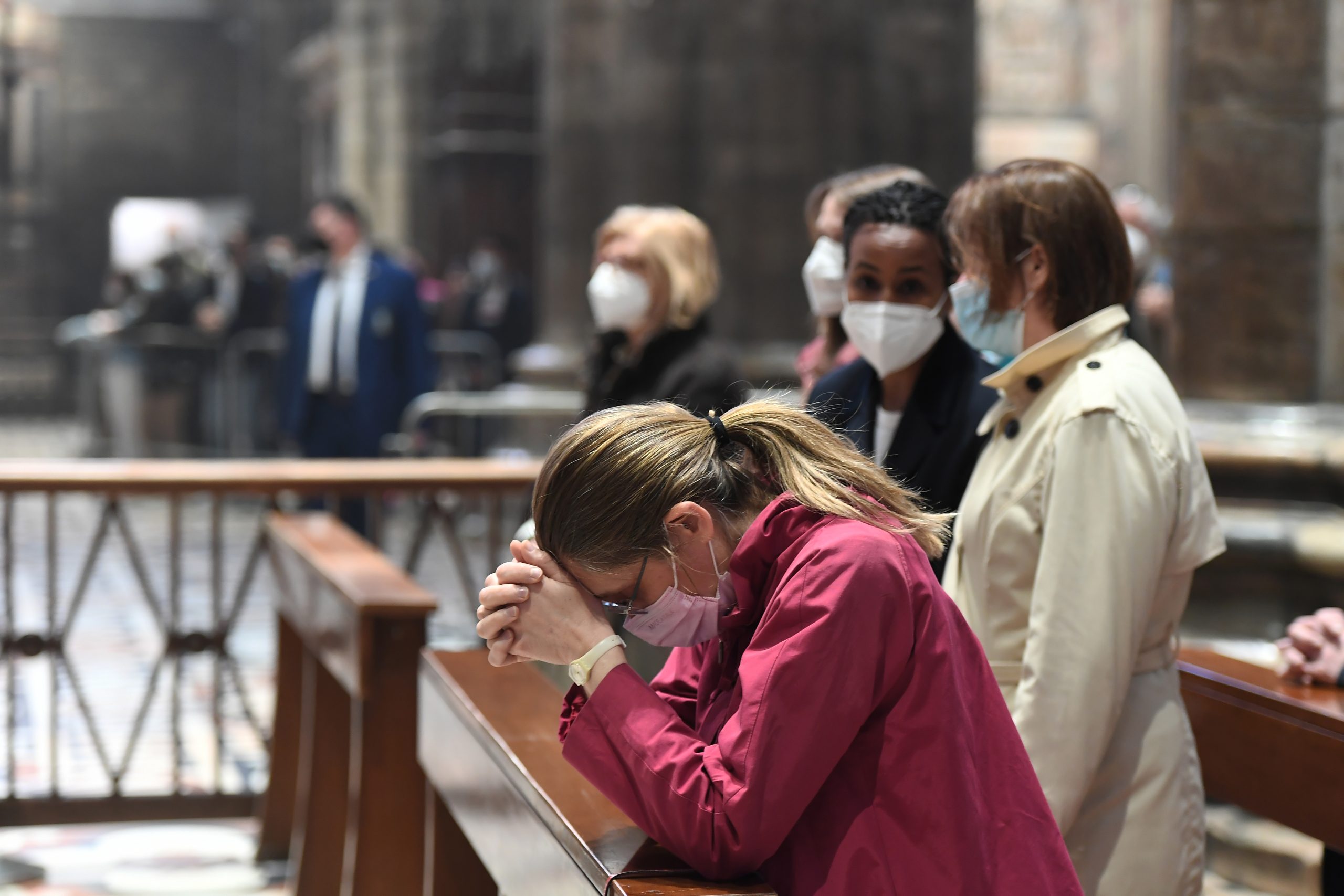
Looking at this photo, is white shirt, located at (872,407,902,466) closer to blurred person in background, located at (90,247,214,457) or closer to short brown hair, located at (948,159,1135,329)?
short brown hair, located at (948,159,1135,329)

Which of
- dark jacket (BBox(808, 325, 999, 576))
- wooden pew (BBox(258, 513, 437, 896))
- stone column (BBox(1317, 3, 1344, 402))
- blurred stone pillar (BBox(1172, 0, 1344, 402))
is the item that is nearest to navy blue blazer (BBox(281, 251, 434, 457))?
wooden pew (BBox(258, 513, 437, 896))

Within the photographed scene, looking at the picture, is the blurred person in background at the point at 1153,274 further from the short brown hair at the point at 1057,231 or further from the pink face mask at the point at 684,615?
the pink face mask at the point at 684,615

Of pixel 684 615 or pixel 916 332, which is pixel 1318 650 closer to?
pixel 916 332

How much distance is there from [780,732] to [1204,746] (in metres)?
1.65

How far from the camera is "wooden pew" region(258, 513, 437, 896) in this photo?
3.73 metres

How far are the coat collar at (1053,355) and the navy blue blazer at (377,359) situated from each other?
6.16 metres

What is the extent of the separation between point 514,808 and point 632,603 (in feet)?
1.85

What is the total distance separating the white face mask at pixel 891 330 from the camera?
2.86m

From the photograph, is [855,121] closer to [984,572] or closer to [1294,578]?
[1294,578]

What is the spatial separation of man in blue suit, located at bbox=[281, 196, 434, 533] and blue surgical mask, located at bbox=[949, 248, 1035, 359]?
6062 mm

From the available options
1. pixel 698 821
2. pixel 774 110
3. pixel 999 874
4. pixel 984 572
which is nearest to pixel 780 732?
pixel 698 821

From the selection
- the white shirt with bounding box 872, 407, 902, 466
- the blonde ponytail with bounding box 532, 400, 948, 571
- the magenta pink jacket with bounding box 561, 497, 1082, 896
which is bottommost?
the magenta pink jacket with bounding box 561, 497, 1082, 896

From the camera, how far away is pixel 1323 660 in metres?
2.96

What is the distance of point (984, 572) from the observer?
2586 millimetres
